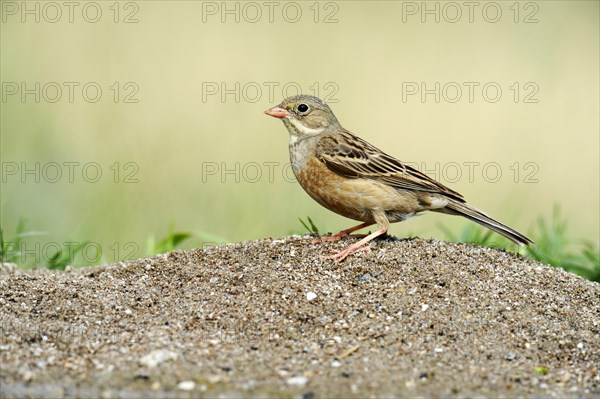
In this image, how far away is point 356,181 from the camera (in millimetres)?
7840

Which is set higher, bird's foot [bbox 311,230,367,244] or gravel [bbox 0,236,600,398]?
bird's foot [bbox 311,230,367,244]

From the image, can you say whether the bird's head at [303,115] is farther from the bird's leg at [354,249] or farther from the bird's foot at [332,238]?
the bird's leg at [354,249]

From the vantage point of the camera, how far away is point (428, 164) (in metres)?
12.8

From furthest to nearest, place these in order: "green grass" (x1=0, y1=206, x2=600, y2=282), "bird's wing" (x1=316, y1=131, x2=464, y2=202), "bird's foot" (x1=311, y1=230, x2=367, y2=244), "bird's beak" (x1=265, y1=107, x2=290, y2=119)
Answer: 1. "green grass" (x1=0, y1=206, x2=600, y2=282)
2. "bird's beak" (x1=265, y1=107, x2=290, y2=119)
3. "bird's wing" (x1=316, y1=131, x2=464, y2=202)
4. "bird's foot" (x1=311, y1=230, x2=367, y2=244)

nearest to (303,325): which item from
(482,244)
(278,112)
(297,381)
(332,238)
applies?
(297,381)

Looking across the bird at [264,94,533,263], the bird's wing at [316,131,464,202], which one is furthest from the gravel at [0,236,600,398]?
the bird's wing at [316,131,464,202]

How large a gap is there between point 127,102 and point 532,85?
6.08 m

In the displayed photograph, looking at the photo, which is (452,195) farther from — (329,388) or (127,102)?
(127,102)

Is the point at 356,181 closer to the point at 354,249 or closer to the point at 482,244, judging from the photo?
the point at 354,249

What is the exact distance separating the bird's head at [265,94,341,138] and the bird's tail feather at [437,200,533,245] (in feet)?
4.45

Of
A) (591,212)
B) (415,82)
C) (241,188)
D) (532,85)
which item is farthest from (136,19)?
(591,212)

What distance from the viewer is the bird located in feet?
25.6

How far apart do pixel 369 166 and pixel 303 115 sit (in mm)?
850

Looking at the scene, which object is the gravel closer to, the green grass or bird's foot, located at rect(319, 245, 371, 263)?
bird's foot, located at rect(319, 245, 371, 263)
